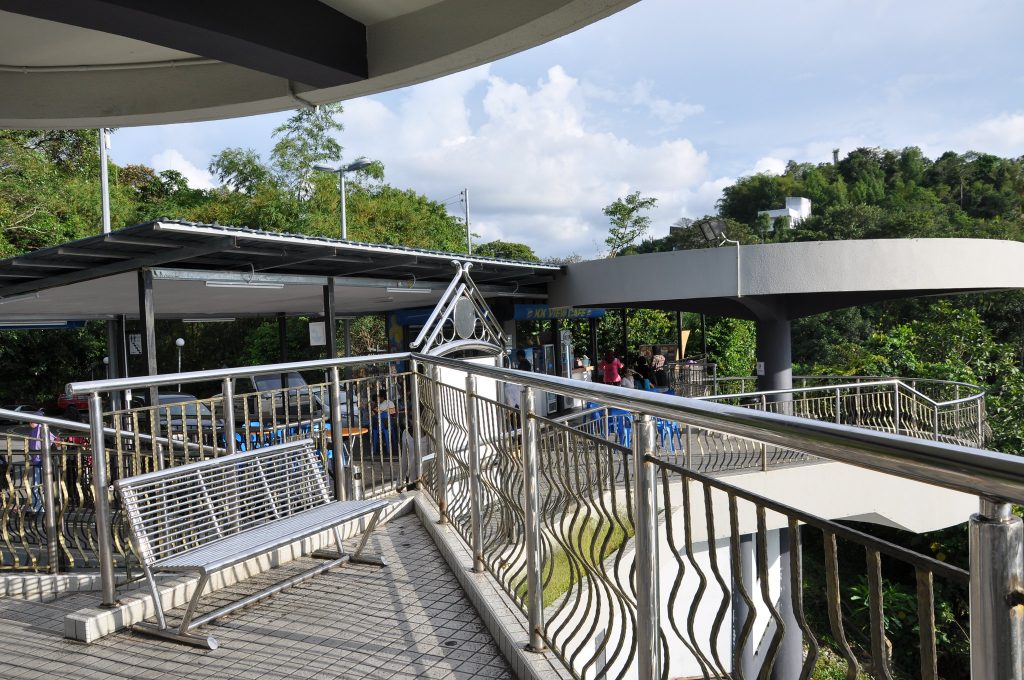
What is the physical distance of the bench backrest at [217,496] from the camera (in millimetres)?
3648

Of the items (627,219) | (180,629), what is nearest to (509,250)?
(627,219)

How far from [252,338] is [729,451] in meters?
26.7

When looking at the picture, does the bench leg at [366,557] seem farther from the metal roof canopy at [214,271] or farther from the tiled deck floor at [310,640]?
the metal roof canopy at [214,271]

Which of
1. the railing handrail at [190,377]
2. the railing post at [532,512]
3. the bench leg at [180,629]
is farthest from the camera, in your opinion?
the railing handrail at [190,377]

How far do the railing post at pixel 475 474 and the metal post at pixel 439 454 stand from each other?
2.88 ft

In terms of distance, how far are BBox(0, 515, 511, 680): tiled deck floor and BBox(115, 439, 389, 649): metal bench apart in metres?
0.12

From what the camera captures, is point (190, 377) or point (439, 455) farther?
point (439, 455)

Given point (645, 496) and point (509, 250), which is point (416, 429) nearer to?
point (645, 496)

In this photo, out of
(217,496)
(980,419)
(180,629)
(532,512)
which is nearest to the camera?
(532,512)

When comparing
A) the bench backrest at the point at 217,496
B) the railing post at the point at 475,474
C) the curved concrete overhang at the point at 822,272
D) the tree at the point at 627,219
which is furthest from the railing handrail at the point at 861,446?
the tree at the point at 627,219

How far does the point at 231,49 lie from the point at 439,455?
10.5 ft

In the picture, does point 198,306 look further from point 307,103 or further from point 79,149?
point 79,149

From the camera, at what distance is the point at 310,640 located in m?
3.45

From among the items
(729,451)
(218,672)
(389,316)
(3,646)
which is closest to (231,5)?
(218,672)
